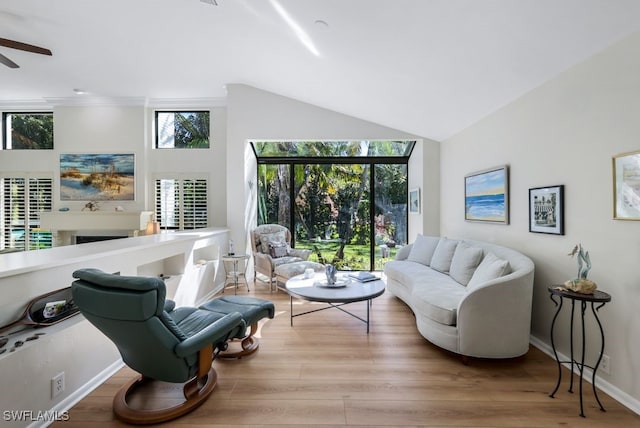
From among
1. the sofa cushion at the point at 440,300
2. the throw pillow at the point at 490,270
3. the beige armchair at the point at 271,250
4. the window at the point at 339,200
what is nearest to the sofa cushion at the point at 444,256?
the sofa cushion at the point at 440,300

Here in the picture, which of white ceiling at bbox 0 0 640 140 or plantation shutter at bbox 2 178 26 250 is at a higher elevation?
white ceiling at bbox 0 0 640 140

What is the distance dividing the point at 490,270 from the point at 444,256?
1112mm

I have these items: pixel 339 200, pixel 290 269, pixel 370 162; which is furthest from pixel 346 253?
pixel 370 162

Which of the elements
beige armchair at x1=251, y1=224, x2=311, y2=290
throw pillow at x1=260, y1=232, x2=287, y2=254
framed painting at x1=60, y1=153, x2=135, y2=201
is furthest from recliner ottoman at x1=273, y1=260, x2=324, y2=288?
framed painting at x1=60, y1=153, x2=135, y2=201

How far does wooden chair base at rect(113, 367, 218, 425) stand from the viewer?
68.8 inches

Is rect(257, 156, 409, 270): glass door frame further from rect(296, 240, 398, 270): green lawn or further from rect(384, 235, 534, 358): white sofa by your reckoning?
rect(384, 235, 534, 358): white sofa

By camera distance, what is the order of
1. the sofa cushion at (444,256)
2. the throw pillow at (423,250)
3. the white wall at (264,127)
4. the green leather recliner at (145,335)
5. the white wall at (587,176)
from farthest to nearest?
the white wall at (264,127) → the throw pillow at (423,250) → the sofa cushion at (444,256) → the white wall at (587,176) → the green leather recliner at (145,335)

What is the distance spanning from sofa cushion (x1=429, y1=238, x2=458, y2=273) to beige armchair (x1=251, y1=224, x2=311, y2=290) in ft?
6.68

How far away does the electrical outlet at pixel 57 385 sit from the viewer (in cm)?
175

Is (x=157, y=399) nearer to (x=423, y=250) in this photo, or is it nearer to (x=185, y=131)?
(x=423, y=250)

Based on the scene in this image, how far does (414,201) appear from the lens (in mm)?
5273

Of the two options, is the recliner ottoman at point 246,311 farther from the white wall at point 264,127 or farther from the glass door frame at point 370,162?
the glass door frame at point 370,162

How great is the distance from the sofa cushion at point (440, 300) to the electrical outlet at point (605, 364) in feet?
3.18

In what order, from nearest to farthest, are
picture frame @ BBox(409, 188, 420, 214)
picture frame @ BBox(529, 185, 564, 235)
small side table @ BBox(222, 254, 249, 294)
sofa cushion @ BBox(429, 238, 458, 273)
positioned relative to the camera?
picture frame @ BBox(529, 185, 564, 235), sofa cushion @ BBox(429, 238, 458, 273), small side table @ BBox(222, 254, 249, 294), picture frame @ BBox(409, 188, 420, 214)
